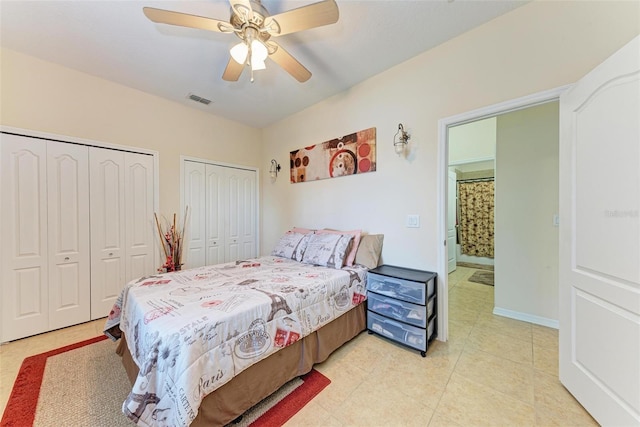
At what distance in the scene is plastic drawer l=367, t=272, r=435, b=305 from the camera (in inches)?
78.5

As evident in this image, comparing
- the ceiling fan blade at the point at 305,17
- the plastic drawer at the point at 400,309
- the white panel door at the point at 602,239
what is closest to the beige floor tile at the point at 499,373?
the white panel door at the point at 602,239

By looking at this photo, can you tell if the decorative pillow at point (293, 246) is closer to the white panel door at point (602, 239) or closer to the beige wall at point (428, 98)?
the beige wall at point (428, 98)

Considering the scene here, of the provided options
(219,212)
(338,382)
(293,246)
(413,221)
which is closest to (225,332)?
(338,382)

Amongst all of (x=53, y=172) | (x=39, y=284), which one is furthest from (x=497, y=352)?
(x=53, y=172)

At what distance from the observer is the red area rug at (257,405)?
1.39 metres

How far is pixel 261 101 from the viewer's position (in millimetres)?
3205

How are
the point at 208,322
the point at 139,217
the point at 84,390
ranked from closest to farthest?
1. the point at 208,322
2. the point at 84,390
3. the point at 139,217

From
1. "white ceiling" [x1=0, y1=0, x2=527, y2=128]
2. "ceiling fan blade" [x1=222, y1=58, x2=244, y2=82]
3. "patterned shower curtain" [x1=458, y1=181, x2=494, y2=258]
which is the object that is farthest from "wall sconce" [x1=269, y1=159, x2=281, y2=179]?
"patterned shower curtain" [x1=458, y1=181, x2=494, y2=258]

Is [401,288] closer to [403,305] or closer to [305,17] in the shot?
[403,305]

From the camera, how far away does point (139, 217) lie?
2953mm

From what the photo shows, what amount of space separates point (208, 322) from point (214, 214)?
266 cm

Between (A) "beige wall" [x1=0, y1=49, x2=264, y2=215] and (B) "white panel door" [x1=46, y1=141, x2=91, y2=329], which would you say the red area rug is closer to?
(B) "white panel door" [x1=46, y1=141, x2=91, y2=329]

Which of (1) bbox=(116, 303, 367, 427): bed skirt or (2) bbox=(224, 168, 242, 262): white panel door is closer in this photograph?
(1) bbox=(116, 303, 367, 427): bed skirt

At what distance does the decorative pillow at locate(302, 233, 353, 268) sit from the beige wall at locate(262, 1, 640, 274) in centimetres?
35
